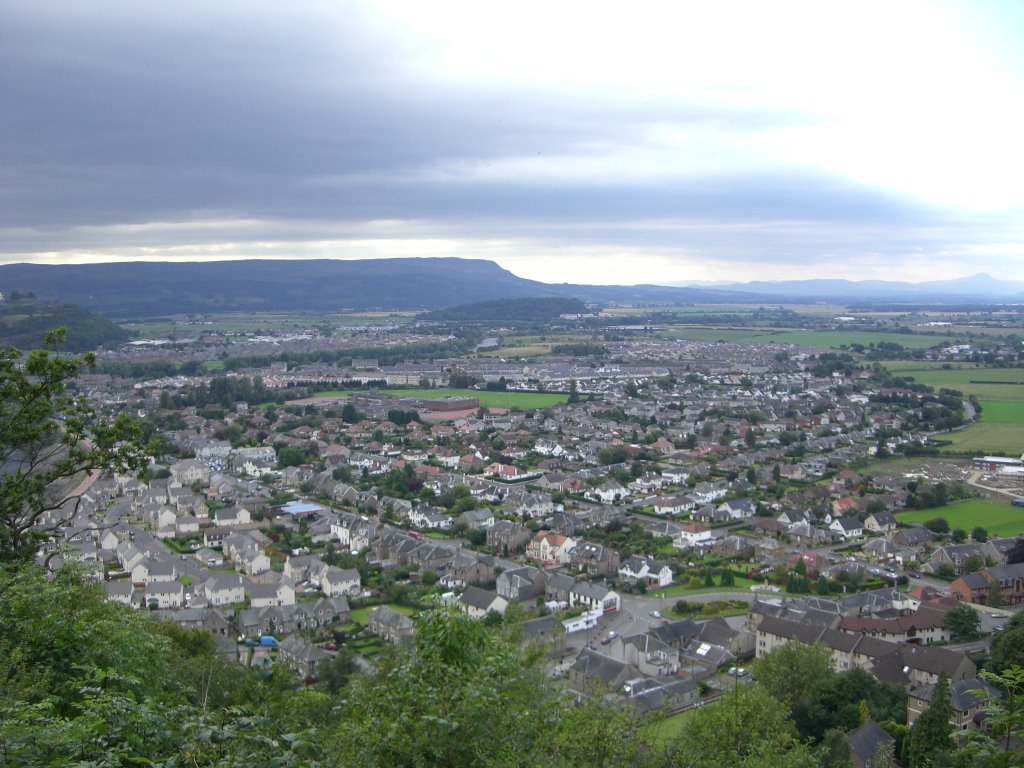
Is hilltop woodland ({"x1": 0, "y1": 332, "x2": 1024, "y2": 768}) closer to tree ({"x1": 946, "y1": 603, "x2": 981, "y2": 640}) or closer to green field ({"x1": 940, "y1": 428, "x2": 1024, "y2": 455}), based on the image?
tree ({"x1": 946, "y1": 603, "x2": 981, "y2": 640})

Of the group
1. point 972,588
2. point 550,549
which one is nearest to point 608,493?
point 550,549

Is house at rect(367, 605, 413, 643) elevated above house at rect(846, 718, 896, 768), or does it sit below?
below

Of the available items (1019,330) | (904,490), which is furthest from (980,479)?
(1019,330)

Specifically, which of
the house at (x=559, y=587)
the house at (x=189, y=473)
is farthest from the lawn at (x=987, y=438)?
the house at (x=189, y=473)

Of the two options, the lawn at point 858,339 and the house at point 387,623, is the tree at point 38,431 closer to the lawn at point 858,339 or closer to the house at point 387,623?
the house at point 387,623

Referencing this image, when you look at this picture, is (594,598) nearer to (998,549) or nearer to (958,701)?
(958,701)

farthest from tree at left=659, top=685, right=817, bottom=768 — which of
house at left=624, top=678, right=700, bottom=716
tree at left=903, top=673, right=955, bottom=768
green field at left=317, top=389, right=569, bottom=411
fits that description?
green field at left=317, top=389, right=569, bottom=411
